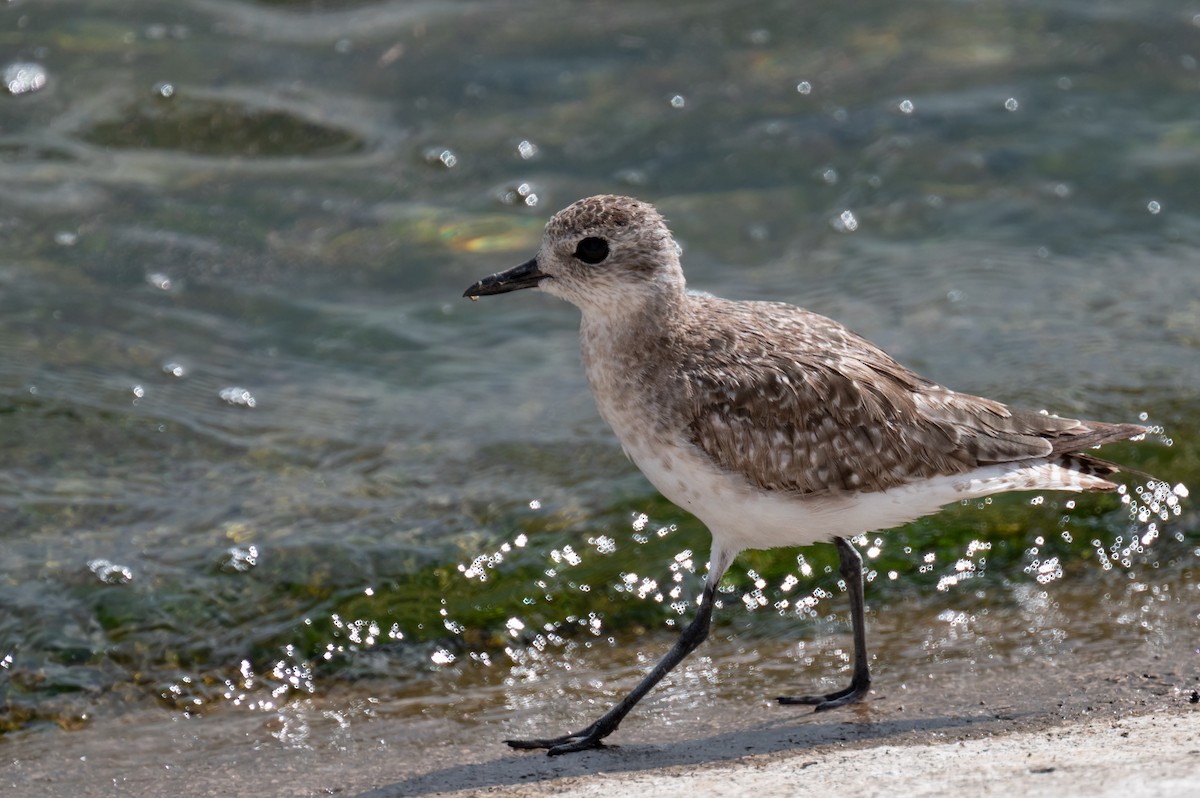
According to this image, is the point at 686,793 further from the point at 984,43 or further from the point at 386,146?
the point at 984,43

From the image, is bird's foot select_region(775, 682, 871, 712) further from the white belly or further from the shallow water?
the white belly

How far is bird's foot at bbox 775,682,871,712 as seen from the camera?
19.9 ft

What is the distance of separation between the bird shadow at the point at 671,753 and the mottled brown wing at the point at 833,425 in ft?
3.21

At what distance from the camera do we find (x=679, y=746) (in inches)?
231

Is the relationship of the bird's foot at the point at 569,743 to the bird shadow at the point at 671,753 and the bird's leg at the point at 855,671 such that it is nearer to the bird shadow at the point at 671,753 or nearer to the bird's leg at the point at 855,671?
the bird shadow at the point at 671,753

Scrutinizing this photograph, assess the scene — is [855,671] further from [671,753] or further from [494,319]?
[494,319]

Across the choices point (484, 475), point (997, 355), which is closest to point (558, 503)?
point (484, 475)

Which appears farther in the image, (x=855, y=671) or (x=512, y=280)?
(x=512, y=280)

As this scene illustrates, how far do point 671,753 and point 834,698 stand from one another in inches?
31.0

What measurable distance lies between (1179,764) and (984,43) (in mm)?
9731

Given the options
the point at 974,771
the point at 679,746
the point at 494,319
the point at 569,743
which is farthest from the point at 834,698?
the point at 494,319

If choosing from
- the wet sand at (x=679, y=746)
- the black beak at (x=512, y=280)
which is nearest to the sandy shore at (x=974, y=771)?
the wet sand at (x=679, y=746)

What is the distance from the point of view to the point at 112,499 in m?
7.90

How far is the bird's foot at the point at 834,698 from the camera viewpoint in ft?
19.9
